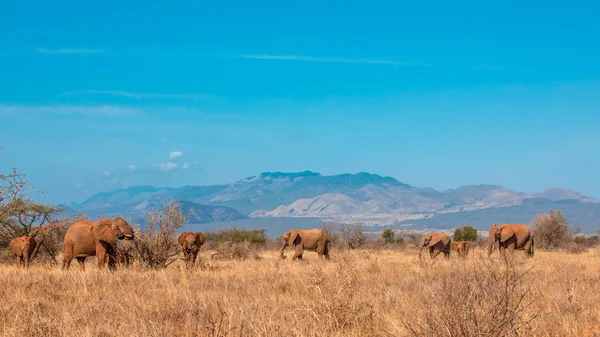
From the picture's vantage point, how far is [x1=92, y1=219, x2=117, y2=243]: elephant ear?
14.0 m

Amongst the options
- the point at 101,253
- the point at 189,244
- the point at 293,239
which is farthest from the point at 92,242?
the point at 293,239

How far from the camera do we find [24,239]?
54.5ft

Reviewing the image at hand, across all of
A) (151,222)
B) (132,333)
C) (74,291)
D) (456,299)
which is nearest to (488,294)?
(456,299)

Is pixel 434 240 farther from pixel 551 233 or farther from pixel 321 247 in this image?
pixel 551 233

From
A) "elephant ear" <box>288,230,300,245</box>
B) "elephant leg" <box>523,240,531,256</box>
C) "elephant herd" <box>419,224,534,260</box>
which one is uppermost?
"elephant ear" <box>288,230,300,245</box>

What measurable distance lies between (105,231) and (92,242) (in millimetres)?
894

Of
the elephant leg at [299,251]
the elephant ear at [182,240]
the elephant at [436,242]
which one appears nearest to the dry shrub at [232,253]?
the elephant leg at [299,251]

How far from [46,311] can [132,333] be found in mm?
2408

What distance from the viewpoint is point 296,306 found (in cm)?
839

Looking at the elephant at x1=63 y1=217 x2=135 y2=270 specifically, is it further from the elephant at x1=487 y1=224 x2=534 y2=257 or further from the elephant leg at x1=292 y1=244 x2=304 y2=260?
the elephant at x1=487 y1=224 x2=534 y2=257

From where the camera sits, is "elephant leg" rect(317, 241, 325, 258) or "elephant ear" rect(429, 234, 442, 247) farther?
"elephant leg" rect(317, 241, 325, 258)

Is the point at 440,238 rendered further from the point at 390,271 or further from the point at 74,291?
the point at 74,291

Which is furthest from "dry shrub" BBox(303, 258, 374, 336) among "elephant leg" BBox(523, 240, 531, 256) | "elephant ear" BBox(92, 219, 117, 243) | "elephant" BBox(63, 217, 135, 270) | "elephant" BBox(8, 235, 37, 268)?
"elephant leg" BBox(523, 240, 531, 256)

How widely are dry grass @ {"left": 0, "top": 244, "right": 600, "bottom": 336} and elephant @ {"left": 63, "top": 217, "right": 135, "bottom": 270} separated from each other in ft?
4.77
